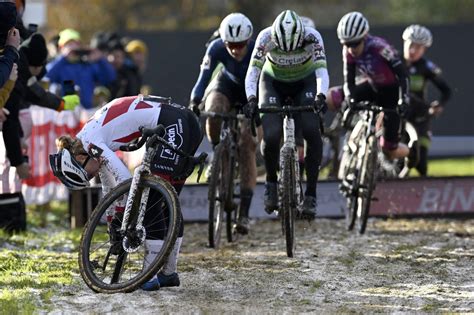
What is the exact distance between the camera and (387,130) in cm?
1278

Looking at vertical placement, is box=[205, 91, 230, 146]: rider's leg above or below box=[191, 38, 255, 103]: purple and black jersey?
below

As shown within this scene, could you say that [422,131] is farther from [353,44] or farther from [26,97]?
[26,97]

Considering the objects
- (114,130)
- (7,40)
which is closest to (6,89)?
(7,40)

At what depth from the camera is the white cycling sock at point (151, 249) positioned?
802cm

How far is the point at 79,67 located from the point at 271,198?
257 inches

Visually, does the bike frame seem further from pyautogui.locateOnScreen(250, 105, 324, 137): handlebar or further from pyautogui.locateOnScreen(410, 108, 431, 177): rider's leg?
pyautogui.locateOnScreen(410, 108, 431, 177): rider's leg

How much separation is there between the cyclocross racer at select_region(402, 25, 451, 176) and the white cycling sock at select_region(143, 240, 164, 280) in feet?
24.3

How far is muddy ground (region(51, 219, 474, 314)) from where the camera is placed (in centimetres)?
787

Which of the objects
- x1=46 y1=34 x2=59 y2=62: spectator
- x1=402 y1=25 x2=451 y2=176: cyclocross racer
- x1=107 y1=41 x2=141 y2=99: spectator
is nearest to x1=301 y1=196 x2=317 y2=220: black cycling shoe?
x1=402 y1=25 x2=451 y2=176: cyclocross racer

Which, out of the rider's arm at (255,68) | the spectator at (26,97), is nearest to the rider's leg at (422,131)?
the rider's arm at (255,68)

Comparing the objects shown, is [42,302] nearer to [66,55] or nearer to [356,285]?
[356,285]

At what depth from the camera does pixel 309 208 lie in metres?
10.2

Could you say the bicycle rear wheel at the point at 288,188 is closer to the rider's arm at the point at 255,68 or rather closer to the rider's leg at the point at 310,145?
the rider's leg at the point at 310,145

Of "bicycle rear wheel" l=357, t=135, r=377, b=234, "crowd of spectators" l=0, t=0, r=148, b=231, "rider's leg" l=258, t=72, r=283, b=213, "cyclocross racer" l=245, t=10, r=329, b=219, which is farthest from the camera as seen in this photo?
"bicycle rear wheel" l=357, t=135, r=377, b=234
